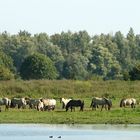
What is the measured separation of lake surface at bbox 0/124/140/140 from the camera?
36.3m

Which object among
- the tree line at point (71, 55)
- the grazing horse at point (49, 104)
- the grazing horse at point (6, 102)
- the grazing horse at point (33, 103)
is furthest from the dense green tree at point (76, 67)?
the grazing horse at point (49, 104)

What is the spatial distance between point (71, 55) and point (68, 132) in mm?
112418

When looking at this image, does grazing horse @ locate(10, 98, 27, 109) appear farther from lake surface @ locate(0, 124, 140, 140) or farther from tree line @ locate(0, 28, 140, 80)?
tree line @ locate(0, 28, 140, 80)

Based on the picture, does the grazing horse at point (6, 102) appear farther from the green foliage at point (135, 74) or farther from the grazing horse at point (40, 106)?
the green foliage at point (135, 74)

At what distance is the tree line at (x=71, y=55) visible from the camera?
11619 centimetres

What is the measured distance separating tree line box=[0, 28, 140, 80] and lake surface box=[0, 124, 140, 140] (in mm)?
65421

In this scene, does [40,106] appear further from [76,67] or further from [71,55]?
[71,55]

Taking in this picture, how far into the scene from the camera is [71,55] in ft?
496

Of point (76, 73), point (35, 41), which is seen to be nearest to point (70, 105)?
point (76, 73)

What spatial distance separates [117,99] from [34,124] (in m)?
25.5

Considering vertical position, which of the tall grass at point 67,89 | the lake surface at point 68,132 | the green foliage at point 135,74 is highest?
the green foliage at point 135,74

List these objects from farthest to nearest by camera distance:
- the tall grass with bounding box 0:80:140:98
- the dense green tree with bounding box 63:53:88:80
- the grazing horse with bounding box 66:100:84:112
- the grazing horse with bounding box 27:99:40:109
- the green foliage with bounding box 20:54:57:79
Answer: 1. the dense green tree with bounding box 63:53:88:80
2. the green foliage with bounding box 20:54:57:79
3. the tall grass with bounding box 0:80:140:98
4. the grazing horse with bounding box 27:99:40:109
5. the grazing horse with bounding box 66:100:84:112

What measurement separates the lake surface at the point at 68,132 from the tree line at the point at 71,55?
6542 cm

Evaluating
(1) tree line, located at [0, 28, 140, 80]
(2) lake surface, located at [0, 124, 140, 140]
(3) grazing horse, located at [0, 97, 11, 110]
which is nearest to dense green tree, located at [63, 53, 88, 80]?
(1) tree line, located at [0, 28, 140, 80]
